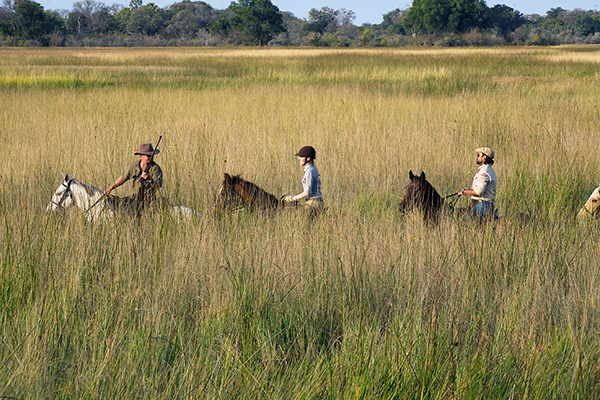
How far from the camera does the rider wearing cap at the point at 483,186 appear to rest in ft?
15.9

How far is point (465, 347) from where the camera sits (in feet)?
8.27

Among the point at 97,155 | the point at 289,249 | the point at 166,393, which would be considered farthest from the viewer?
the point at 97,155

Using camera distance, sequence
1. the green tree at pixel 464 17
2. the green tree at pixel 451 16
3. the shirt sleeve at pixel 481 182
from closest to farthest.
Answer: the shirt sleeve at pixel 481 182, the green tree at pixel 464 17, the green tree at pixel 451 16

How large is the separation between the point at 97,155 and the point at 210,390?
6.13 meters

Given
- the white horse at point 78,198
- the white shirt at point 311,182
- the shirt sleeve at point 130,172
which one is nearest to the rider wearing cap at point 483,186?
the white shirt at point 311,182

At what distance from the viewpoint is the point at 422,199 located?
14.9ft

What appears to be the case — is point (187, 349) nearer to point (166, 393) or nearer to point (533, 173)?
point (166, 393)

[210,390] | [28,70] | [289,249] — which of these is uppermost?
[28,70]

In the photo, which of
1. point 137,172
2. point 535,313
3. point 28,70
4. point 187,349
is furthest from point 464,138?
point 28,70

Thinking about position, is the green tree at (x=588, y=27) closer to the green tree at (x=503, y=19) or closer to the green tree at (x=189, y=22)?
the green tree at (x=503, y=19)

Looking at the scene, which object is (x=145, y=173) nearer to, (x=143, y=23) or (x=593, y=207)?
(x=593, y=207)

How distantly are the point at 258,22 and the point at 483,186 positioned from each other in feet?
276

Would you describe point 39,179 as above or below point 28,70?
below

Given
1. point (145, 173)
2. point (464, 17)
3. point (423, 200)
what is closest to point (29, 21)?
point (464, 17)
